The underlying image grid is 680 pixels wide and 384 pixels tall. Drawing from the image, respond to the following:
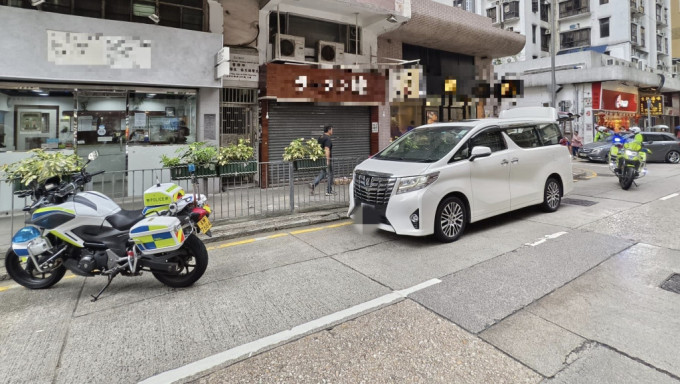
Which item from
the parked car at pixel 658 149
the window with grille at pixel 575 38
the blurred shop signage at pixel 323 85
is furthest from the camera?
the window with grille at pixel 575 38

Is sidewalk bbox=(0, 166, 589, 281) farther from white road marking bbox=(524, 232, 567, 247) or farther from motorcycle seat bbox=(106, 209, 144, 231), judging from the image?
white road marking bbox=(524, 232, 567, 247)

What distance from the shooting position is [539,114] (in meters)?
10.9

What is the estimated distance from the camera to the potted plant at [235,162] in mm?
7969

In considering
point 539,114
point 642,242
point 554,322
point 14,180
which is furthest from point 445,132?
point 14,180

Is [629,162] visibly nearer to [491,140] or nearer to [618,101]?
[491,140]

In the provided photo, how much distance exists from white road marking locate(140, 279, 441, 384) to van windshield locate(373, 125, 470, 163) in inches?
109

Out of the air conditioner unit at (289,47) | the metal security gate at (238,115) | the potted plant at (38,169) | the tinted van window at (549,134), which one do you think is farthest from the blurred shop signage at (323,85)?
the tinted van window at (549,134)

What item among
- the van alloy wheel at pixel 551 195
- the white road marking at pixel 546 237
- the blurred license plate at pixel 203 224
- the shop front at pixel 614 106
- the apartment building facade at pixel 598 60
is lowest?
the white road marking at pixel 546 237

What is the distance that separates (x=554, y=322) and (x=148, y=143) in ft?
31.7

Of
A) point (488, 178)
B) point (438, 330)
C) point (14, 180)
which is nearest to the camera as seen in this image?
point (438, 330)

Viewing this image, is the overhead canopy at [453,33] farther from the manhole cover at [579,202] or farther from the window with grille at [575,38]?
the window with grille at [575,38]

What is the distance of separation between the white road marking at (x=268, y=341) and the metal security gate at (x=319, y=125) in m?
7.69

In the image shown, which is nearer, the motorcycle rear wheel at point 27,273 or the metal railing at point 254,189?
the motorcycle rear wheel at point 27,273

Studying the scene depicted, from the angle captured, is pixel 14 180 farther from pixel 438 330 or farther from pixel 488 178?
pixel 488 178
